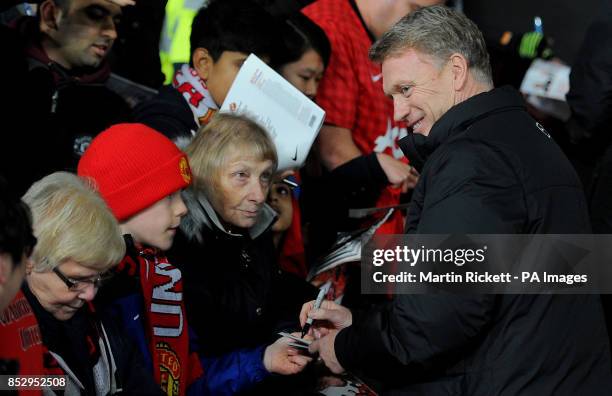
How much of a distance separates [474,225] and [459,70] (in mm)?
569

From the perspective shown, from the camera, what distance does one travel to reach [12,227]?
5.62 ft

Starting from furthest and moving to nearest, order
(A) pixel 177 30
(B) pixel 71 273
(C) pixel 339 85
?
(A) pixel 177 30 → (C) pixel 339 85 → (B) pixel 71 273

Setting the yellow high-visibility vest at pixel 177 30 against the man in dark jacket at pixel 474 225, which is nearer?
the man in dark jacket at pixel 474 225

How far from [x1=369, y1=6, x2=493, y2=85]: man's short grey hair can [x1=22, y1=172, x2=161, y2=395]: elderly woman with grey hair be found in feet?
3.40

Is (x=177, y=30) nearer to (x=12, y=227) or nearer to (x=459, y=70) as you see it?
(x=459, y=70)

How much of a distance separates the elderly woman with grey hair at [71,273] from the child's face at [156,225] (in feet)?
1.56

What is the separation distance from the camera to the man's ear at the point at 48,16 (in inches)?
139

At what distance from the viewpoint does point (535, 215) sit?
247 cm

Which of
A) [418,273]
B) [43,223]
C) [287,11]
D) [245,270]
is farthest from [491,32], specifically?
[43,223]

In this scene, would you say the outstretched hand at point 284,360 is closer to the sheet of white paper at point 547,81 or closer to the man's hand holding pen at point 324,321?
the man's hand holding pen at point 324,321

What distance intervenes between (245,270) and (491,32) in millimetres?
4480

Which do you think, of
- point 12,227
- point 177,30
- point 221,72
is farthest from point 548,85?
point 12,227

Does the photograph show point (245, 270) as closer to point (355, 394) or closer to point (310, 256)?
point (355, 394)

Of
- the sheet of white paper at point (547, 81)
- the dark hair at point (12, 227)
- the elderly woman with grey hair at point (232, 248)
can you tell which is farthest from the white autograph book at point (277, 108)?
the sheet of white paper at point (547, 81)
